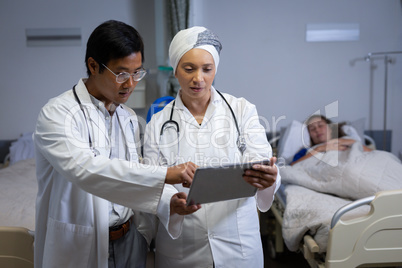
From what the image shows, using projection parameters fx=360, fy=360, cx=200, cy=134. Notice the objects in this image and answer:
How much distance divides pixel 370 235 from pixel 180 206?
99 centimetres

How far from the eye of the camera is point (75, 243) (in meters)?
1.20

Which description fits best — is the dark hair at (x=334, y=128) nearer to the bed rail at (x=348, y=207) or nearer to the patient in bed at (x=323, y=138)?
the patient in bed at (x=323, y=138)

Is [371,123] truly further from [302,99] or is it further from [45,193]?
[45,193]

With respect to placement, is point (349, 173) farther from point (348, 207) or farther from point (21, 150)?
point (21, 150)

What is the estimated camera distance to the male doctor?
1.10 metres

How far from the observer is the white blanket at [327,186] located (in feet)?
6.64

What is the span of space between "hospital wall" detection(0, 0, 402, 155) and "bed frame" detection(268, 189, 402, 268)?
209 centimetres

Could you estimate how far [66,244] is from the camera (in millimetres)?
1194

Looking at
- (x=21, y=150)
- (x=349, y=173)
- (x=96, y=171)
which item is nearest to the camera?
(x=96, y=171)

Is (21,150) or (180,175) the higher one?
(180,175)

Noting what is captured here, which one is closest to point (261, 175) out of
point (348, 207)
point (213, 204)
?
point (213, 204)

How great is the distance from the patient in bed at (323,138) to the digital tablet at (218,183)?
189 cm

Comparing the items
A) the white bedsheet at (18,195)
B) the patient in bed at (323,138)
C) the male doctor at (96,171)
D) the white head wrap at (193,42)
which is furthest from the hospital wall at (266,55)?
the male doctor at (96,171)

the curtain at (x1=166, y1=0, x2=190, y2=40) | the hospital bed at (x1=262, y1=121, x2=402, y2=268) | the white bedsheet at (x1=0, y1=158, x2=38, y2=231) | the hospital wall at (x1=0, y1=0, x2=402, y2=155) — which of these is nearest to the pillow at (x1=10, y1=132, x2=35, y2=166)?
the white bedsheet at (x1=0, y1=158, x2=38, y2=231)
